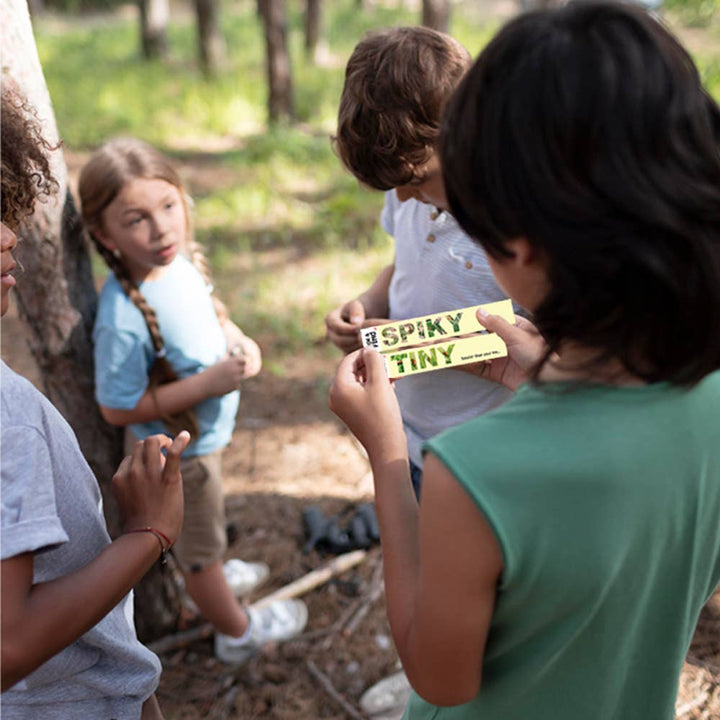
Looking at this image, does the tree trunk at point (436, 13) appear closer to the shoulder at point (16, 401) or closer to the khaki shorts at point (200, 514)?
the khaki shorts at point (200, 514)

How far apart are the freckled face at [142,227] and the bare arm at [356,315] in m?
0.55

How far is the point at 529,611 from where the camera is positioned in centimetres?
94

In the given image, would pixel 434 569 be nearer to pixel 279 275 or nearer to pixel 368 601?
pixel 368 601

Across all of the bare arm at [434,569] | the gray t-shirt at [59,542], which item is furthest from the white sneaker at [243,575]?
the bare arm at [434,569]

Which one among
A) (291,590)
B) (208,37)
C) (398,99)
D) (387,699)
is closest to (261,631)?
(291,590)

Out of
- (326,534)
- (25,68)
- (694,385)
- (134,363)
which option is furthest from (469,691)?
(326,534)

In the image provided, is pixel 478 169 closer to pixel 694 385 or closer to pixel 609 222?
pixel 609 222

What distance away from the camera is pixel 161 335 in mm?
2176

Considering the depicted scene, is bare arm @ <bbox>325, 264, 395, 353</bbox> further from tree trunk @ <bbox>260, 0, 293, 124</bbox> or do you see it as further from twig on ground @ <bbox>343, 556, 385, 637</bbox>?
tree trunk @ <bbox>260, 0, 293, 124</bbox>

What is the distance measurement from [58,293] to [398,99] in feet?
3.77

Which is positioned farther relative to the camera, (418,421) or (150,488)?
(418,421)

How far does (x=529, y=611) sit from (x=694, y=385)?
1.21ft

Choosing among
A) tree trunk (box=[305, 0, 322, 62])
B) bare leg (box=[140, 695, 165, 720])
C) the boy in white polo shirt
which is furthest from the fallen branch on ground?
tree trunk (box=[305, 0, 322, 62])

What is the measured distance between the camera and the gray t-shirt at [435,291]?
1.84m
